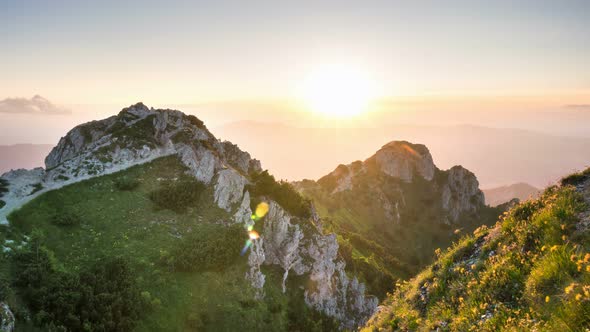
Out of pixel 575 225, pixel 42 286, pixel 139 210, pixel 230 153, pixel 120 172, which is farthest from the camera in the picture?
pixel 230 153

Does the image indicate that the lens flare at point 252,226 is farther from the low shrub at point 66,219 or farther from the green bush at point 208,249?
the low shrub at point 66,219

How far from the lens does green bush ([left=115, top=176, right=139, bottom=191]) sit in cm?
4804

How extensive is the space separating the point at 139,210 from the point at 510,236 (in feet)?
147

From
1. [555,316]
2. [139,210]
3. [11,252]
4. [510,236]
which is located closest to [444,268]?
[510,236]

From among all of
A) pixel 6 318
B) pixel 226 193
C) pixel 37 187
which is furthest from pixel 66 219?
pixel 226 193

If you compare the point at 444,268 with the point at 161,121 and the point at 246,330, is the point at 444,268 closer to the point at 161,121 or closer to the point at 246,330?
the point at 246,330

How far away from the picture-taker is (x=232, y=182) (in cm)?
5288

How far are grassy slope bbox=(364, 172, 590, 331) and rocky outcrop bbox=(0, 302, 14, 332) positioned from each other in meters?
24.5

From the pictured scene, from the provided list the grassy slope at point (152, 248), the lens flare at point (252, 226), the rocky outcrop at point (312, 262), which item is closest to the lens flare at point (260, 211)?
the lens flare at point (252, 226)

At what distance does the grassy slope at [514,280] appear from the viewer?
25.6 ft

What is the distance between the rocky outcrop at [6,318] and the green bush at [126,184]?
2666 cm

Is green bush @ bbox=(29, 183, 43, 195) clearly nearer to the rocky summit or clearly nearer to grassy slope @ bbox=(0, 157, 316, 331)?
grassy slope @ bbox=(0, 157, 316, 331)

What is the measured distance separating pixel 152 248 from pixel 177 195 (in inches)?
427

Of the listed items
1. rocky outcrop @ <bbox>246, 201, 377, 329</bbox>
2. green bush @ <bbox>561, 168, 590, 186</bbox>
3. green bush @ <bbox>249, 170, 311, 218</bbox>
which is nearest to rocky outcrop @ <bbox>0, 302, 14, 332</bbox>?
rocky outcrop @ <bbox>246, 201, 377, 329</bbox>
